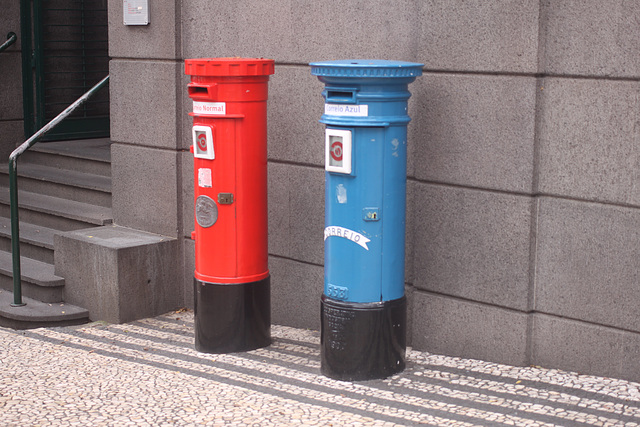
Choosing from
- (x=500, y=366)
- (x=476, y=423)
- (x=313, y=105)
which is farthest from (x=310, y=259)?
(x=476, y=423)

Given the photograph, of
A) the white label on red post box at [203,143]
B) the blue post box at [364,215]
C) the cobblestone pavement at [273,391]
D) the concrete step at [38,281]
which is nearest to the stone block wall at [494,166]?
the cobblestone pavement at [273,391]

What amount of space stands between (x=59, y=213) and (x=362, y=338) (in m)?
3.78

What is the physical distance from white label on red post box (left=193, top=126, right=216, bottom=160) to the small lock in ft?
0.78

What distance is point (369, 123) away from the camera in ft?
15.9

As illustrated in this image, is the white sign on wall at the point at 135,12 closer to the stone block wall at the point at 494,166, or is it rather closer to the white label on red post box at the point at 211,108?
the stone block wall at the point at 494,166

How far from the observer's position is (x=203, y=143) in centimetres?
559

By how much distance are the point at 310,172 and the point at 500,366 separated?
5.98 feet

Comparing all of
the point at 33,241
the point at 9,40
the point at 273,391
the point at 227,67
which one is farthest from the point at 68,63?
the point at 273,391

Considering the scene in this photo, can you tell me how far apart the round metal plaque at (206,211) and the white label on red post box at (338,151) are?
94 centimetres

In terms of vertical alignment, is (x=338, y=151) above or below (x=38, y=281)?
above

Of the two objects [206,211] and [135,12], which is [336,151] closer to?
[206,211]

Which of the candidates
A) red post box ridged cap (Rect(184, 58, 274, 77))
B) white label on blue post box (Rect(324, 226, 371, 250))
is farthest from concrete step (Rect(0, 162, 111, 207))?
white label on blue post box (Rect(324, 226, 371, 250))

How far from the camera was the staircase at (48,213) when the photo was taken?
264 inches

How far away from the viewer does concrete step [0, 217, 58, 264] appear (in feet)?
24.7
